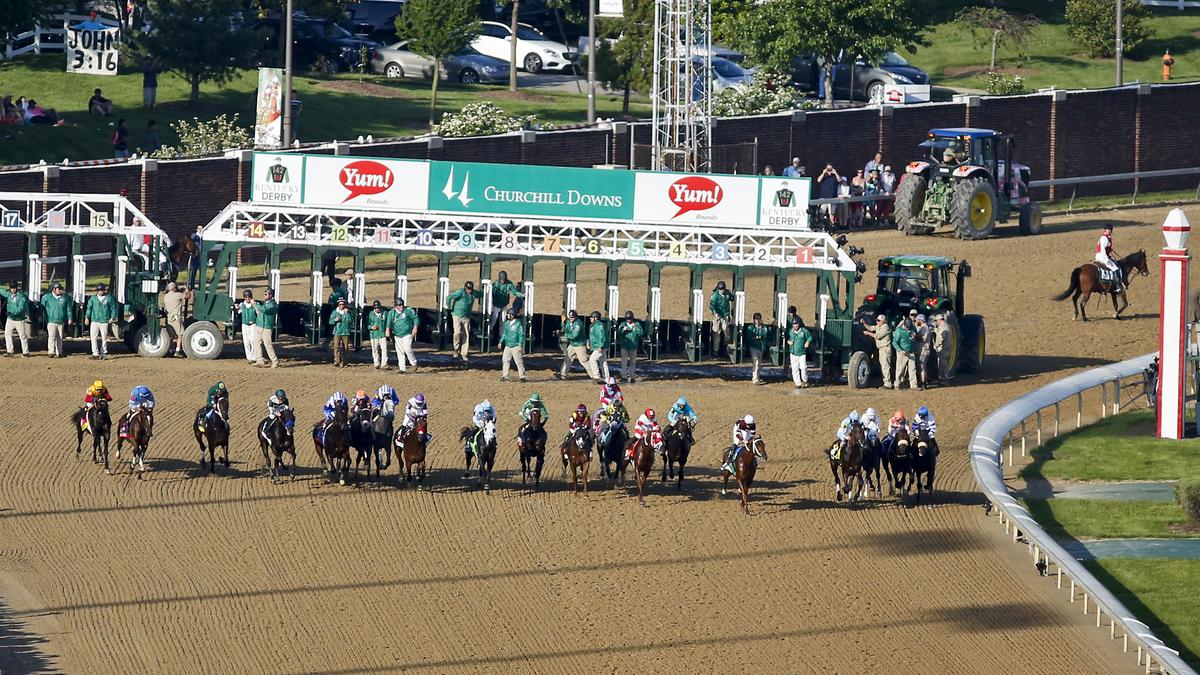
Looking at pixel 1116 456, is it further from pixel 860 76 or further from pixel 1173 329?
pixel 860 76

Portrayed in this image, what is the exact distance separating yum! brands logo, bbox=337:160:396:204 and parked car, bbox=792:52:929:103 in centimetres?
2502

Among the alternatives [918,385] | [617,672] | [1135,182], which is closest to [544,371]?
[918,385]

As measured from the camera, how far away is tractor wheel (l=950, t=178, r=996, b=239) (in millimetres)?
41062

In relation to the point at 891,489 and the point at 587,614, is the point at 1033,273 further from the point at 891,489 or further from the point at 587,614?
the point at 587,614

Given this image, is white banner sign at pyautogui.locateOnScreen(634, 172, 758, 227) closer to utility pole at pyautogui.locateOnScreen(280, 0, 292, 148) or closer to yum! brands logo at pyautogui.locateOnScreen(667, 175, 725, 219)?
yum! brands logo at pyautogui.locateOnScreen(667, 175, 725, 219)

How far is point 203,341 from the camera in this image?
106 feet

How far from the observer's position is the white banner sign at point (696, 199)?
31859 mm

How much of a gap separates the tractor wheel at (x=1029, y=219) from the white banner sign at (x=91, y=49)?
2246 cm

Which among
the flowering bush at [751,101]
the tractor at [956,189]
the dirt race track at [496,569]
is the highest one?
the flowering bush at [751,101]

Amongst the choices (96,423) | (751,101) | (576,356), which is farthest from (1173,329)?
(751,101)

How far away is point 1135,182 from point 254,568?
34658 millimetres

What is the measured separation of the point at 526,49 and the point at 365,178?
3001 cm

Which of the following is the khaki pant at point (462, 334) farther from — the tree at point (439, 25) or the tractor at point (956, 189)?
the tree at point (439, 25)

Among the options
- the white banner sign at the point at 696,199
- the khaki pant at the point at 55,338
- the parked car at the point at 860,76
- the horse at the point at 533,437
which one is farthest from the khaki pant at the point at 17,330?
the parked car at the point at 860,76
